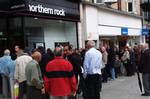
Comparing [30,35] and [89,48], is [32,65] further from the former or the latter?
[30,35]

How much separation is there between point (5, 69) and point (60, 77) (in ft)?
19.1

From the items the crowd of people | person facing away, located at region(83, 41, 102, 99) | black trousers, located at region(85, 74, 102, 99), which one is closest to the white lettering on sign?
the crowd of people

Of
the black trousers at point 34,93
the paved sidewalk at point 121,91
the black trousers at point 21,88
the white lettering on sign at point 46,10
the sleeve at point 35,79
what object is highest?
the white lettering on sign at point 46,10

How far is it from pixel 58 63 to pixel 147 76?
19.5 ft

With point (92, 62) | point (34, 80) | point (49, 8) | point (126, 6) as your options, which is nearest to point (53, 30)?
point (49, 8)

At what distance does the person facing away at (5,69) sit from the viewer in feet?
47.2

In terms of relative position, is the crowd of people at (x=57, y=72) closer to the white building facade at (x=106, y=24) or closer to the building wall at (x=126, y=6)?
the white building facade at (x=106, y=24)

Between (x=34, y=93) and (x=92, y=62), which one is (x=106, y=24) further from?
(x=34, y=93)

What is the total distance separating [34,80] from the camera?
30.9 ft

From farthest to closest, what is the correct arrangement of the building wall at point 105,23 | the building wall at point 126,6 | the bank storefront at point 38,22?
the building wall at point 126,6 < the building wall at point 105,23 < the bank storefront at point 38,22

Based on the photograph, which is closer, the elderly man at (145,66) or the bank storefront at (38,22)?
the elderly man at (145,66)

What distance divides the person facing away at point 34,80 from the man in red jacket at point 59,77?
0.30 metres

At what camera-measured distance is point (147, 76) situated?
46.5ft

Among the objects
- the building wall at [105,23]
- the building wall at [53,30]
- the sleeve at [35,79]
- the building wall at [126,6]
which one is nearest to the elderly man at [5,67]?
the building wall at [53,30]
